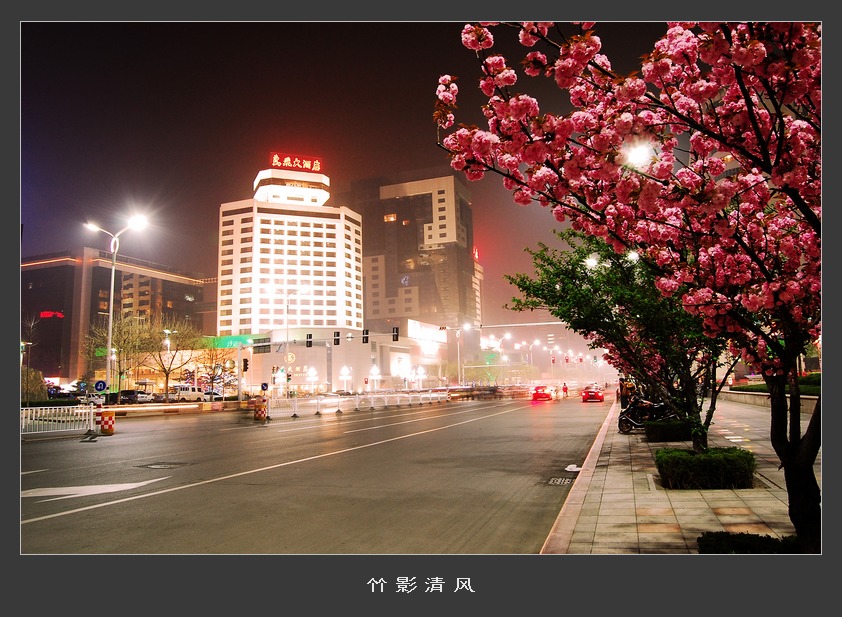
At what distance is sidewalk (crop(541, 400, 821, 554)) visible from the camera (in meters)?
6.30

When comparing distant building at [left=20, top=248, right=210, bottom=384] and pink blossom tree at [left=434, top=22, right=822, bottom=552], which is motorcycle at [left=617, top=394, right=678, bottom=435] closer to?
pink blossom tree at [left=434, top=22, right=822, bottom=552]

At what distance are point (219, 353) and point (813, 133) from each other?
7774 centimetres

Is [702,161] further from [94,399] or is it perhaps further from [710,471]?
[94,399]

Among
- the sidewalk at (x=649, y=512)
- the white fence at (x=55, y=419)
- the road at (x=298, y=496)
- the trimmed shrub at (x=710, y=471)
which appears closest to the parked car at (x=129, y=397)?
the white fence at (x=55, y=419)

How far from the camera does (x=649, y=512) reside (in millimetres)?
7742

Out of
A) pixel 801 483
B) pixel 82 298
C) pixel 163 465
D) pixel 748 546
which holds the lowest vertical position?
pixel 163 465

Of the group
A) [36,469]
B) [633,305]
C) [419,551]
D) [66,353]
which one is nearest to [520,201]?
[419,551]

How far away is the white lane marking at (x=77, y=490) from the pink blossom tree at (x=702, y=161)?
29.1 ft

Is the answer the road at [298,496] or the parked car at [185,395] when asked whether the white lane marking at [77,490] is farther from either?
the parked car at [185,395]

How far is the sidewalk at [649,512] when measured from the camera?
6.30m

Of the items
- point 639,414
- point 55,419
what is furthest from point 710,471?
point 55,419

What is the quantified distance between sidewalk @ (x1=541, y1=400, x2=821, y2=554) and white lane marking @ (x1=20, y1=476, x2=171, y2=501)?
7.81 metres

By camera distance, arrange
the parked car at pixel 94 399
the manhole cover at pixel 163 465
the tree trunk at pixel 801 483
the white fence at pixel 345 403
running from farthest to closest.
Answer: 1. the white fence at pixel 345 403
2. the parked car at pixel 94 399
3. the manhole cover at pixel 163 465
4. the tree trunk at pixel 801 483

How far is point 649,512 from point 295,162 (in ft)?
453
